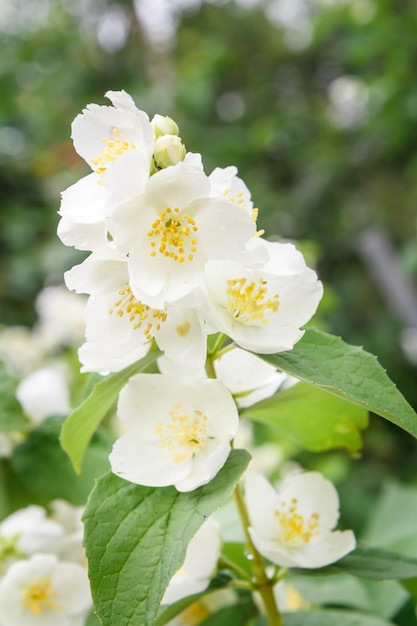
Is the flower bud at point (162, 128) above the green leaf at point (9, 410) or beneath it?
above

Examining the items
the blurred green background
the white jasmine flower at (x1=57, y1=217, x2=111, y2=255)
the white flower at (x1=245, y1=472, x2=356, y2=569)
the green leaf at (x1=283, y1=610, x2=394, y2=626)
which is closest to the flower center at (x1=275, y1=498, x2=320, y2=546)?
the white flower at (x1=245, y1=472, x2=356, y2=569)

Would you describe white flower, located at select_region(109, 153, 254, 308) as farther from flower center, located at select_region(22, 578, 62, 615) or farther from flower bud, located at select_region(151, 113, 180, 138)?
flower center, located at select_region(22, 578, 62, 615)

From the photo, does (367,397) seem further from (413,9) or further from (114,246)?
(413,9)

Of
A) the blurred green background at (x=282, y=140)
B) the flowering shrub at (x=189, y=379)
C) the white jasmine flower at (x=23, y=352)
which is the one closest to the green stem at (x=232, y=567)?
the flowering shrub at (x=189, y=379)

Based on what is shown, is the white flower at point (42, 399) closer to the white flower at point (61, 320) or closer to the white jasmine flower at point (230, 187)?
the white jasmine flower at point (230, 187)

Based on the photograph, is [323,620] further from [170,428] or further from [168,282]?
[168,282]


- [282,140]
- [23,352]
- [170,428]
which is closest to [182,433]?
[170,428]

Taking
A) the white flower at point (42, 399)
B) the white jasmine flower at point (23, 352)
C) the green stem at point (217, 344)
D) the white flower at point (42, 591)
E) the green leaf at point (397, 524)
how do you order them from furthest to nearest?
the white jasmine flower at point (23, 352) < the green leaf at point (397, 524) < the white flower at point (42, 399) < the white flower at point (42, 591) < the green stem at point (217, 344)
